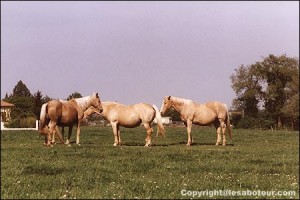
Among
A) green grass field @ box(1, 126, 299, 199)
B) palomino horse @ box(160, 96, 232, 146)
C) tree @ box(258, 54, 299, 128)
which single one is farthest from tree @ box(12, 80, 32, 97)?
tree @ box(258, 54, 299, 128)

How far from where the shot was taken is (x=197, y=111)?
22938 millimetres

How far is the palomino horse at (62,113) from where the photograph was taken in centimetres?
1938

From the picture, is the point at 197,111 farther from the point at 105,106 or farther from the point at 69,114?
the point at 69,114

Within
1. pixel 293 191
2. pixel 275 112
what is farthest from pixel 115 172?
pixel 275 112

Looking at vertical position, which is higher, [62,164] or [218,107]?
[218,107]

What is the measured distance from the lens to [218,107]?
23406mm

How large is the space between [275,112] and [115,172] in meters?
83.3

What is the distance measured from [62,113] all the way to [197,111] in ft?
23.5

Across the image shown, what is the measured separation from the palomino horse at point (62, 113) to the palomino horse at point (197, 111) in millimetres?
3871

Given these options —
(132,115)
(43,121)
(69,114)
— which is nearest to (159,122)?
(132,115)

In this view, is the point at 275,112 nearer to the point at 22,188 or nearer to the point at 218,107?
the point at 218,107

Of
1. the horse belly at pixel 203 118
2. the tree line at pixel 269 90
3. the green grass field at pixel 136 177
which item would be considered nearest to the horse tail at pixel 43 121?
the green grass field at pixel 136 177

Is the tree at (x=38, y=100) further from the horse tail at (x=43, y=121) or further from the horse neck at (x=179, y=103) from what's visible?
the horse neck at (x=179, y=103)

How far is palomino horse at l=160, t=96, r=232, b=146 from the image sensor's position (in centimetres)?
2278
